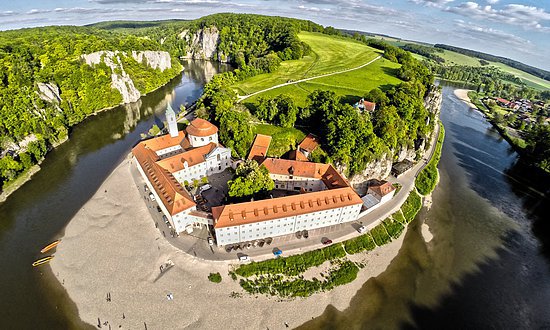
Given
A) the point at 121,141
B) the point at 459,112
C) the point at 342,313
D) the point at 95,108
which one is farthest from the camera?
the point at 459,112

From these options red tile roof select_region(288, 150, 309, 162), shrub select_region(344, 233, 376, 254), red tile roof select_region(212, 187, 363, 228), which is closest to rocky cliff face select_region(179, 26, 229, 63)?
red tile roof select_region(288, 150, 309, 162)

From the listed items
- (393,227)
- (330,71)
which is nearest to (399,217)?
(393,227)

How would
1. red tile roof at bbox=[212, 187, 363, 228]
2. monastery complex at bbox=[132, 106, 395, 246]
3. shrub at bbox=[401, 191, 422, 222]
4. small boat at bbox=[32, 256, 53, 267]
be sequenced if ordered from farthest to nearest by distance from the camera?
shrub at bbox=[401, 191, 422, 222], monastery complex at bbox=[132, 106, 395, 246], small boat at bbox=[32, 256, 53, 267], red tile roof at bbox=[212, 187, 363, 228]

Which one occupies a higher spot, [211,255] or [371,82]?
[371,82]

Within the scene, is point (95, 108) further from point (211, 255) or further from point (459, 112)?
point (459, 112)

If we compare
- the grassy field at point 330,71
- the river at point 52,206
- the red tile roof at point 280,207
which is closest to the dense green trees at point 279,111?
the grassy field at point 330,71

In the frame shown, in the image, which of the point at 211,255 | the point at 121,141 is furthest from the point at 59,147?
the point at 211,255

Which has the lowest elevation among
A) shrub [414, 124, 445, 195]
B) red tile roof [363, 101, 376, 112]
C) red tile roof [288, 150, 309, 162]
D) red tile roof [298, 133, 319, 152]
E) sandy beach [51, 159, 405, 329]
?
sandy beach [51, 159, 405, 329]

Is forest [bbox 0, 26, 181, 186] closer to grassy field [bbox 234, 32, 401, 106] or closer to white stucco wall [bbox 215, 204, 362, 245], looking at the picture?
grassy field [bbox 234, 32, 401, 106]
